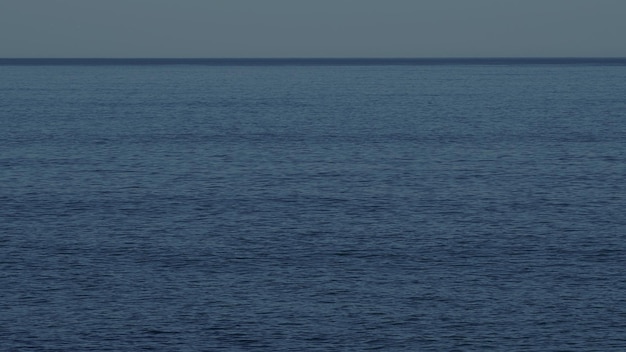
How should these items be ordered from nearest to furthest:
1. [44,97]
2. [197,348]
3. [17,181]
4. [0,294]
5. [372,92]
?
[197,348] < [0,294] < [17,181] < [44,97] < [372,92]

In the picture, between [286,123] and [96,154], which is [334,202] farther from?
[286,123]

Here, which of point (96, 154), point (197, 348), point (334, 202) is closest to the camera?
point (197, 348)

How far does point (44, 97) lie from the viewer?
168m

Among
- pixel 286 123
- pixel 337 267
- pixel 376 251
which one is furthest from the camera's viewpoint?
pixel 286 123

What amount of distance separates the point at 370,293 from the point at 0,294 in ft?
43.4

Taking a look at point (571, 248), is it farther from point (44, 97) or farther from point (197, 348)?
point (44, 97)

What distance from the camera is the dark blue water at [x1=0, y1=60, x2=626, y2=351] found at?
36.9 m

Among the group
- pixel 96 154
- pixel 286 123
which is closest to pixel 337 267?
pixel 96 154

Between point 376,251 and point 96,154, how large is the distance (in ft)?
132

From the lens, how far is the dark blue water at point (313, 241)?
36906mm

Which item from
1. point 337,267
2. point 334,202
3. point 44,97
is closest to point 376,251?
point 337,267

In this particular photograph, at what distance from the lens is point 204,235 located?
5166 cm

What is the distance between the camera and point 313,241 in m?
49.8

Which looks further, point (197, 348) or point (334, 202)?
point (334, 202)
